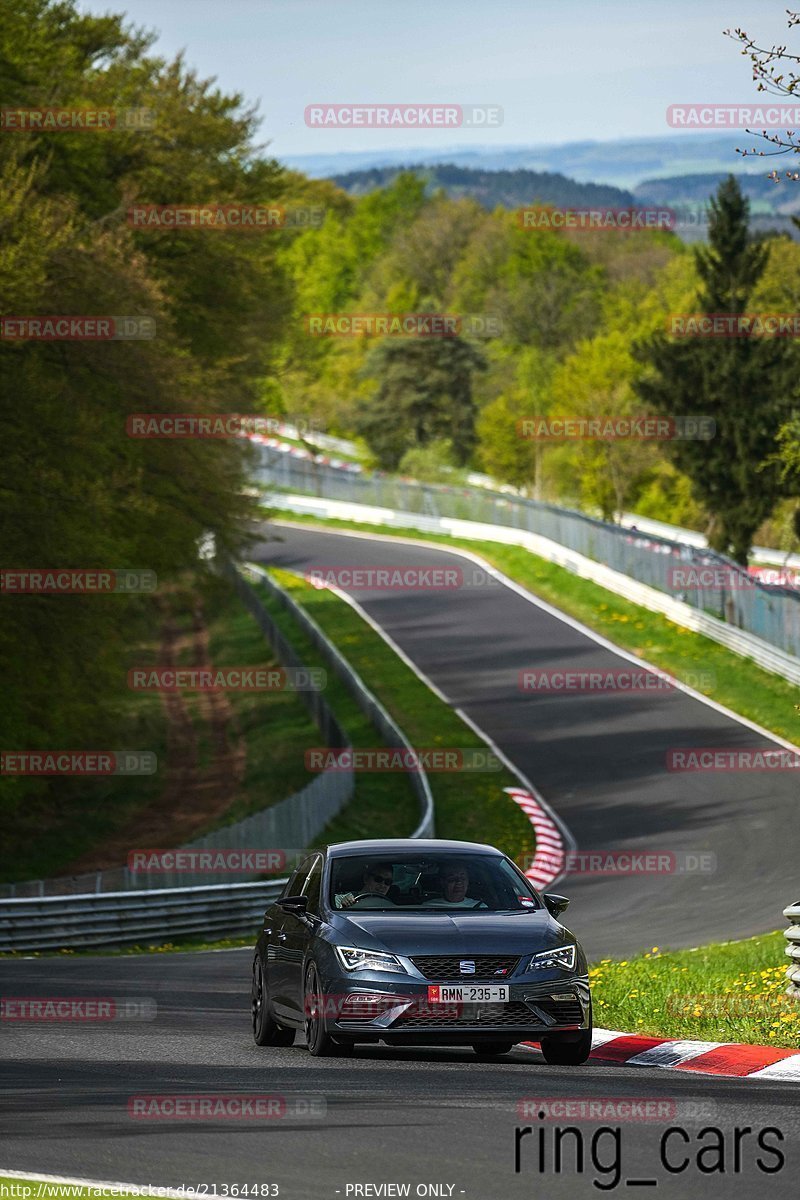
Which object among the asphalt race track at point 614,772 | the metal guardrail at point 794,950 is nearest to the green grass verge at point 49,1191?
the metal guardrail at point 794,950

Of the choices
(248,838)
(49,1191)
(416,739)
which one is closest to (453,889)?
(49,1191)

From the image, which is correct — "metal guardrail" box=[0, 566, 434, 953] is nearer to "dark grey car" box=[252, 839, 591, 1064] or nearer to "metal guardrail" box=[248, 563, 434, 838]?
"metal guardrail" box=[248, 563, 434, 838]

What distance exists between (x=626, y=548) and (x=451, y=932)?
47.8m

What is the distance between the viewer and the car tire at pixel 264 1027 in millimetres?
13094

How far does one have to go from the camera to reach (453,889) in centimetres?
1266

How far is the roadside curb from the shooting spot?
36.7 ft

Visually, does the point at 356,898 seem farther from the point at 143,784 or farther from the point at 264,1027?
the point at 143,784

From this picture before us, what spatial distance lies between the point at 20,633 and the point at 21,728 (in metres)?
1.57

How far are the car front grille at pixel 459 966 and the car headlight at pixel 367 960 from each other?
0.38ft

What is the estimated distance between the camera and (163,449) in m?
37.8

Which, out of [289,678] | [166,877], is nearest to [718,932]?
[166,877]

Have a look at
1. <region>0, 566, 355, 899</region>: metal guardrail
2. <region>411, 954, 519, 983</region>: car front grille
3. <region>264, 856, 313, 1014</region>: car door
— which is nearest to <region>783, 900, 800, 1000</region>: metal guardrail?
<region>411, 954, 519, 983</region>: car front grille

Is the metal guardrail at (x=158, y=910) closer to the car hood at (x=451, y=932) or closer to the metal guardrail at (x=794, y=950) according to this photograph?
the car hood at (x=451, y=932)

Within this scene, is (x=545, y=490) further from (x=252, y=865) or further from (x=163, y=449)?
A: (x=252, y=865)
